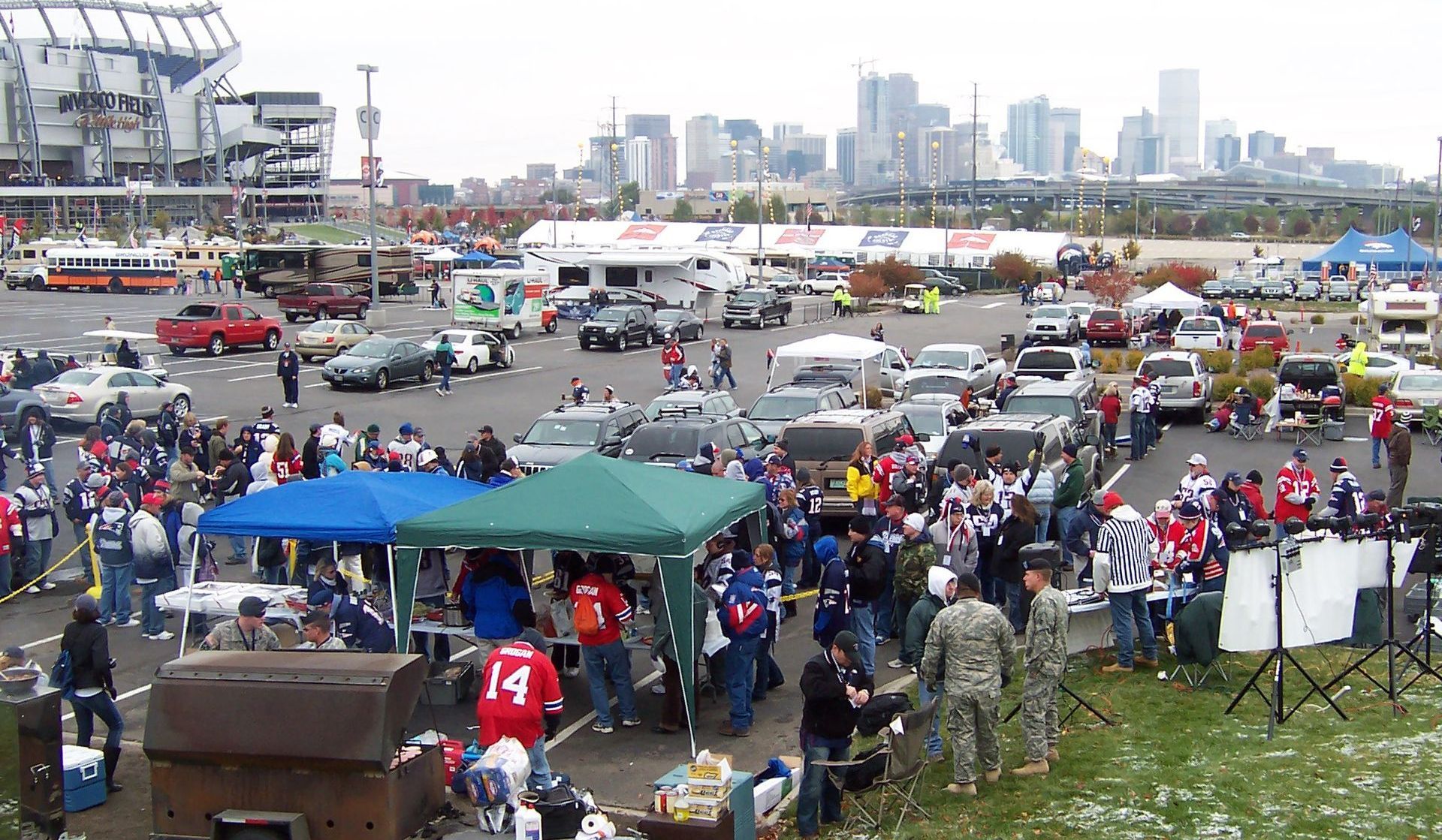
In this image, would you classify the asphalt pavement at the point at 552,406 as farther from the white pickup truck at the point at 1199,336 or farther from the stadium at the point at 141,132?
the stadium at the point at 141,132

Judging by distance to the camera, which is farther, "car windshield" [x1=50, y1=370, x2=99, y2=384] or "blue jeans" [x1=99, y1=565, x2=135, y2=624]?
"car windshield" [x1=50, y1=370, x2=99, y2=384]

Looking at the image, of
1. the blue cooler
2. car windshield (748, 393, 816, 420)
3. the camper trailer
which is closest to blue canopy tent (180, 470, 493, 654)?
the blue cooler

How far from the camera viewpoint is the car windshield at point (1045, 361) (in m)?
30.7

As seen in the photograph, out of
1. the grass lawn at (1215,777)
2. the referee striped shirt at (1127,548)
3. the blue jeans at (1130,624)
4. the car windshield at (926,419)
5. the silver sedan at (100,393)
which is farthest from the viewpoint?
the silver sedan at (100,393)

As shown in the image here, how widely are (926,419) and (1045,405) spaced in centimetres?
214

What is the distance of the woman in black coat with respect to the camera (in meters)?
9.95

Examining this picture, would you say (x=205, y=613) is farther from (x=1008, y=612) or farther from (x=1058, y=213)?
(x=1058, y=213)

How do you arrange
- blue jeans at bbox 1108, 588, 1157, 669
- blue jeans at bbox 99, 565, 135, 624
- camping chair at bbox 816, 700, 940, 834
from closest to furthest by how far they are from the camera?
camping chair at bbox 816, 700, 940, 834
blue jeans at bbox 1108, 588, 1157, 669
blue jeans at bbox 99, 565, 135, 624

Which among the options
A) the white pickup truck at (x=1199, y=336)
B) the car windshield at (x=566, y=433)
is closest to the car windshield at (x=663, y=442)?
the car windshield at (x=566, y=433)

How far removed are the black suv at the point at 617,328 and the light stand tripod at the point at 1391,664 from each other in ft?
112

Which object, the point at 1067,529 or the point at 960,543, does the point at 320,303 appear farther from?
the point at 960,543

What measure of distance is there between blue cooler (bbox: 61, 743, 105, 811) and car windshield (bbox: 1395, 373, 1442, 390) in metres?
26.9

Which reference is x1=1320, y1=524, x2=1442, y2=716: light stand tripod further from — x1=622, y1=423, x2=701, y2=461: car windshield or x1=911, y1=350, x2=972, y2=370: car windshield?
x1=911, y1=350, x2=972, y2=370: car windshield

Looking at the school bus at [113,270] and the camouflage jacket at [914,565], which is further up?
the school bus at [113,270]
